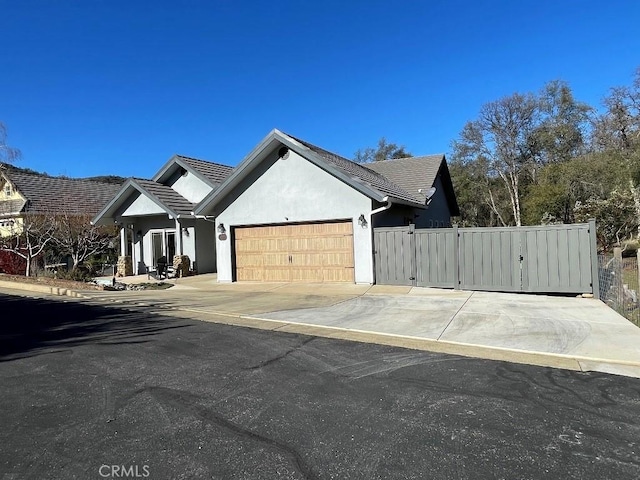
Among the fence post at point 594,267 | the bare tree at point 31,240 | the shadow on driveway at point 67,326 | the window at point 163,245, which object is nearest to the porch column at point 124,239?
the window at point 163,245

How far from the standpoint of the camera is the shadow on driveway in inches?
290

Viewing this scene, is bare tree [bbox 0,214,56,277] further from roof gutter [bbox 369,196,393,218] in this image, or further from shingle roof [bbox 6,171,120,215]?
roof gutter [bbox 369,196,393,218]

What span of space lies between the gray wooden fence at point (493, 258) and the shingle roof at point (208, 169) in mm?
9665

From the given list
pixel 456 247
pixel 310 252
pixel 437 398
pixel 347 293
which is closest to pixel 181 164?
pixel 310 252

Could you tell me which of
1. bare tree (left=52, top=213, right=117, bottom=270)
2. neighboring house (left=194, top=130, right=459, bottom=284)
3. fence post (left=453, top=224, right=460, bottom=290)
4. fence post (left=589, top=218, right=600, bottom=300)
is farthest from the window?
fence post (left=589, top=218, right=600, bottom=300)

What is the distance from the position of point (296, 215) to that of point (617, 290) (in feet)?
31.7

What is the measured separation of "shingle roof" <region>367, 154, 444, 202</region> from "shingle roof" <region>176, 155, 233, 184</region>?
8.04 metres

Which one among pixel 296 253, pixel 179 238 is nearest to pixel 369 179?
pixel 296 253

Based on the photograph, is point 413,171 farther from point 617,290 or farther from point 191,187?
point 617,290

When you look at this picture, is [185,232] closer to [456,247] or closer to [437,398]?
[456,247]

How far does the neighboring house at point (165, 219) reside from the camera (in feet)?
65.4

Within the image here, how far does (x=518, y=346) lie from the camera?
688 cm

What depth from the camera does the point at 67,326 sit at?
351 inches

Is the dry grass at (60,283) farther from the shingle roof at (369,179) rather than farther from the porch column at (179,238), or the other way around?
the shingle roof at (369,179)
